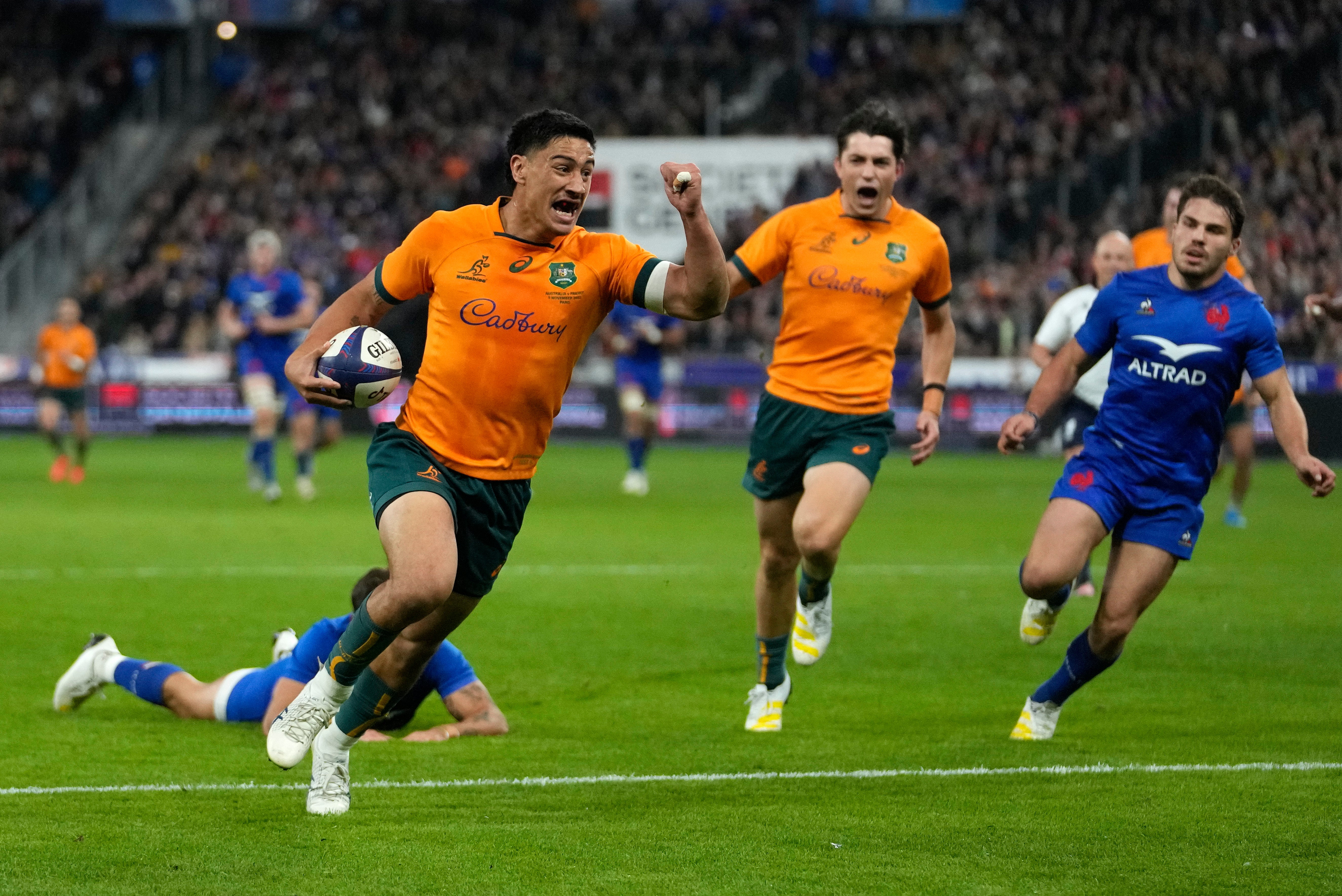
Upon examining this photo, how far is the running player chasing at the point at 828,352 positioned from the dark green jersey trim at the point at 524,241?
6.58 feet

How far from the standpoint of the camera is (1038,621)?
7.37m

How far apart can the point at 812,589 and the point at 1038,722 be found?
1.24 meters

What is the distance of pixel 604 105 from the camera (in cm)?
3825

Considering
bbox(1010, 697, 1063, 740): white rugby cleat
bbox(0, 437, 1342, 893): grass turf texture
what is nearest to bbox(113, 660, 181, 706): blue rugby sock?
bbox(0, 437, 1342, 893): grass turf texture

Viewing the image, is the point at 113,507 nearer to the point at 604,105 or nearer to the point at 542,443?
the point at 542,443

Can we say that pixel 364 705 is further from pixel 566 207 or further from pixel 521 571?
pixel 521 571

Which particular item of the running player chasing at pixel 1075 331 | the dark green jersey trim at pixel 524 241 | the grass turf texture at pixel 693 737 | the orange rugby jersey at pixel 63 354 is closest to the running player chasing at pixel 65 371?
the orange rugby jersey at pixel 63 354

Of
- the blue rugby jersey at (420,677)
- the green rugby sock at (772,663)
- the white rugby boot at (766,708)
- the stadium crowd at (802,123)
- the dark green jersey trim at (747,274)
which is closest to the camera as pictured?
the blue rugby jersey at (420,677)

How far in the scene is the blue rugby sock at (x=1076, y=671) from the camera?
6754 millimetres

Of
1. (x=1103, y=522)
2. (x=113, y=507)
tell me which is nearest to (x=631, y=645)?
(x=1103, y=522)

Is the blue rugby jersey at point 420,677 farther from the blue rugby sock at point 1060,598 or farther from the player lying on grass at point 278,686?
the blue rugby sock at point 1060,598

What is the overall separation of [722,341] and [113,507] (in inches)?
579

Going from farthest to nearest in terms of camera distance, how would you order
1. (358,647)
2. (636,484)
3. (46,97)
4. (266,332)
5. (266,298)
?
(46,97) < (636,484) < (266,298) < (266,332) < (358,647)

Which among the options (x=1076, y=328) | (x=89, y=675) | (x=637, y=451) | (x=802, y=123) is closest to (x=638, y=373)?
(x=637, y=451)
